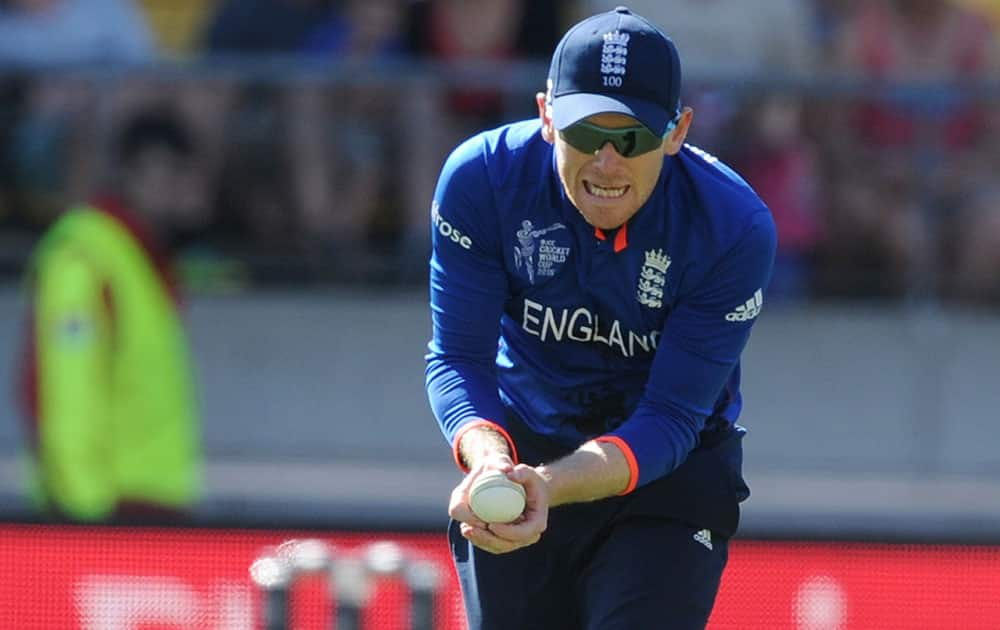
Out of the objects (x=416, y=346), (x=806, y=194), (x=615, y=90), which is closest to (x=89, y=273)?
(x=416, y=346)

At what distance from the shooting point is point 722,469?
4.12 meters

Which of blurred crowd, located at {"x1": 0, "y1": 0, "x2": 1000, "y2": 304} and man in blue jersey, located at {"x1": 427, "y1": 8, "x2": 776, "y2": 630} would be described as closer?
man in blue jersey, located at {"x1": 427, "y1": 8, "x2": 776, "y2": 630}

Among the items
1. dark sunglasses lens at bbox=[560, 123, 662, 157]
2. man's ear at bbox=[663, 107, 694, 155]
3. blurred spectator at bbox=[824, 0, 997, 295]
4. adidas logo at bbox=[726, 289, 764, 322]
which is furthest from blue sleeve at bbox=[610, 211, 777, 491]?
blurred spectator at bbox=[824, 0, 997, 295]

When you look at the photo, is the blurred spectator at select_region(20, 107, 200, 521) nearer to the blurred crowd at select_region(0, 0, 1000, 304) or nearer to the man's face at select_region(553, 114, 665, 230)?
the blurred crowd at select_region(0, 0, 1000, 304)

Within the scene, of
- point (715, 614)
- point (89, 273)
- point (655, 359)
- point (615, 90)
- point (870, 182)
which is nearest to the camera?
point (615, 90)

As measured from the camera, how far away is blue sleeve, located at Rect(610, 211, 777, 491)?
3.87 meters

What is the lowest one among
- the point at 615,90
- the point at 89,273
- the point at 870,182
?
the point at 89,273

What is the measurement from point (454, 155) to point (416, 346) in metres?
4.27

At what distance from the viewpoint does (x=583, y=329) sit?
4.00 metres

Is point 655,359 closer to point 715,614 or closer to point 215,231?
point 715,614

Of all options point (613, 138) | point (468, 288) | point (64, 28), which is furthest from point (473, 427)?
point (64, 28)

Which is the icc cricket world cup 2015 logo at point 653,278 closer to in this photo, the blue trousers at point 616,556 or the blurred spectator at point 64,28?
the blue trousers at point 616,556

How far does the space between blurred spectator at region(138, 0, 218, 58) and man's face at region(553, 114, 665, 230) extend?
5.06 meters

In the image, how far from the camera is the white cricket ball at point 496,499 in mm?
3520
